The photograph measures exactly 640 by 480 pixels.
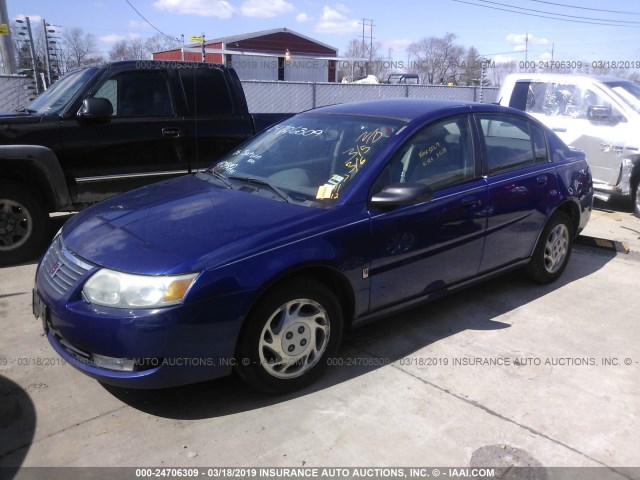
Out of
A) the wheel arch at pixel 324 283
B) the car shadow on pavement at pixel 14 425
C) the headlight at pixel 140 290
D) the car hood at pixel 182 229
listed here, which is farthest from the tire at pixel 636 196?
the car shadow on pavement at pixel 14 425

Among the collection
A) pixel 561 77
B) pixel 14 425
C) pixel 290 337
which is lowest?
pixel 14 425

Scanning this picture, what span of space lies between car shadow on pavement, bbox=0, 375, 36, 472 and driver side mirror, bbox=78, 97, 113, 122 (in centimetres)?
285

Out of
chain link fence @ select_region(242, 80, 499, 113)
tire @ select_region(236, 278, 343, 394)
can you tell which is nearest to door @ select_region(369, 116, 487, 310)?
tire @ select_region(236, 278, 343, 394)

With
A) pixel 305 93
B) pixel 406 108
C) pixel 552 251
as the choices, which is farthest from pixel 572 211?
pixel 305 93

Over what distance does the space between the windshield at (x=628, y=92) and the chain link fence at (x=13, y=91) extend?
1095cm

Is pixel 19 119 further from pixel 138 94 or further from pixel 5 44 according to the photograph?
pixel 5 44

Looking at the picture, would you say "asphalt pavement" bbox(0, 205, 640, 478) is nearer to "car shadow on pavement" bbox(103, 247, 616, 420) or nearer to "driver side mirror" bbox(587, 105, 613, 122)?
"car shadow on pavement" bbox(103, 247, 616, 420)

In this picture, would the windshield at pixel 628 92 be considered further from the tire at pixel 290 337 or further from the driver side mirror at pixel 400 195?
the tire at pixel 290 337

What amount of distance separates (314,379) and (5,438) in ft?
5.40

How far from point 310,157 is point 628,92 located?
618 cm

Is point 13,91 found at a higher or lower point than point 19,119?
higher

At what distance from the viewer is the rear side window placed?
599cm

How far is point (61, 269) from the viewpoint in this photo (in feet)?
9.90

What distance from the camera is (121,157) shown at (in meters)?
5.61
